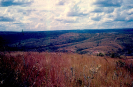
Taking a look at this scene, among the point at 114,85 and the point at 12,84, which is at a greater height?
the point at 12,84

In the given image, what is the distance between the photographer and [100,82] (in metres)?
2.89

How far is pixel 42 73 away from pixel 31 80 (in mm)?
530

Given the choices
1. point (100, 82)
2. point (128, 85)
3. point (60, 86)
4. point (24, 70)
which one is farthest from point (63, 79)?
point (128, 85)

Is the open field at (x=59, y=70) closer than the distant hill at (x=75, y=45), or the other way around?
the open field at (x=59, y=70)

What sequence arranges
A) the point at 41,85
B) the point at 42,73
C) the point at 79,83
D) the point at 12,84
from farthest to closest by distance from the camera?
the point at 42,73 → the point at 79,83 → the point at 41,85 → the point at 12,84

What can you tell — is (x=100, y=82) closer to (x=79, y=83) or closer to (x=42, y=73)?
(x=79, y=83)

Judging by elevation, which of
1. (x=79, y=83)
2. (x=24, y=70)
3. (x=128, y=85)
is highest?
(x=24, y=70)

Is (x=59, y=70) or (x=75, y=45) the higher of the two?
(x=59, y=70)

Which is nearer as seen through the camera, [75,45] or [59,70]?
[59,70]

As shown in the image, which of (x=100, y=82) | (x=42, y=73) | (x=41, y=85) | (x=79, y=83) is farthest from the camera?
(x=42, y=73)

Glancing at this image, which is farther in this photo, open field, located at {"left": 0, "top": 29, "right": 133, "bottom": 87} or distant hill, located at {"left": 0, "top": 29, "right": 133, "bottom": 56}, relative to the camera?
distant hill, located at {"left": 0, "top": 29, "right": 133, "bottom": 56}

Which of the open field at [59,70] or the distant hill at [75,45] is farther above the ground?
the open field at [59,70]

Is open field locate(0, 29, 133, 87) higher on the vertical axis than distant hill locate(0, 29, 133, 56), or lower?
higher

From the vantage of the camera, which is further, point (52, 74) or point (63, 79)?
point (52, 74)
